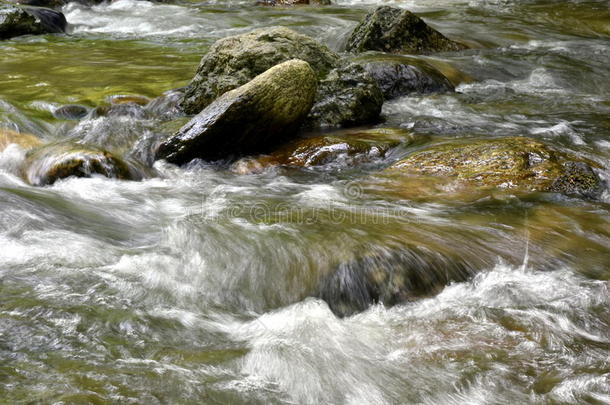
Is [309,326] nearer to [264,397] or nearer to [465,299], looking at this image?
[264,397]

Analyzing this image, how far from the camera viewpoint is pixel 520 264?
4137 mm

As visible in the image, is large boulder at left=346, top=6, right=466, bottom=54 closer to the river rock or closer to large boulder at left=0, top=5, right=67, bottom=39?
the river rock

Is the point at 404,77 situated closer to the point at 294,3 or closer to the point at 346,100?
the point at 346,100

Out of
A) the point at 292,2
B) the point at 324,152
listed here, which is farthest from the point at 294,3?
the point at 324,152

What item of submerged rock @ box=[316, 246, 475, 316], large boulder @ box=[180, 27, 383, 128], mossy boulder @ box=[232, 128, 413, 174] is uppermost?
large boulder @ box=[180, 27, 383, 128]

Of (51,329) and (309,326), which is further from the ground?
(51,329)

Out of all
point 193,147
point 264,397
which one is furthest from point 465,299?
point 193,147

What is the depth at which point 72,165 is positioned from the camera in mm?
5785

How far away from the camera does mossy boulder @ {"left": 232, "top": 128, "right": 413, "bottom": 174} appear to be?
615cm

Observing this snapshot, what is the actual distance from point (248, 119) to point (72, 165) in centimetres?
183

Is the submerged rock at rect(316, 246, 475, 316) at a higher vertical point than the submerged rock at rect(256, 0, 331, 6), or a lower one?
lower

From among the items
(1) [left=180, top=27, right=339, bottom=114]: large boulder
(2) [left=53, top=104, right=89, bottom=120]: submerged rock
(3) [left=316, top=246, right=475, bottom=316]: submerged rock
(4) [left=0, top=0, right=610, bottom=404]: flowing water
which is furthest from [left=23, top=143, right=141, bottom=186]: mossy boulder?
(3) [left=316, top=246, right=475, bottom=316]: submerged rock

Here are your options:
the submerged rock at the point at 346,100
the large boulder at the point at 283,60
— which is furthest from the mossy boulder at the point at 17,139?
the submerged rock at the point at 346,100

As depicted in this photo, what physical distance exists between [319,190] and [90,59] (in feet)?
23.1
